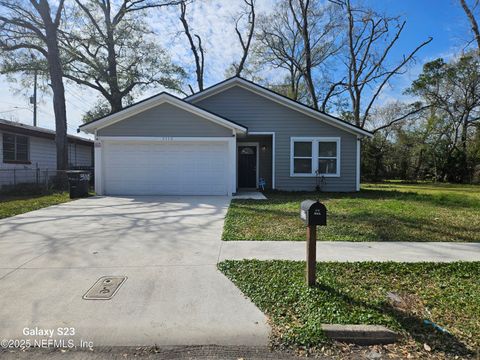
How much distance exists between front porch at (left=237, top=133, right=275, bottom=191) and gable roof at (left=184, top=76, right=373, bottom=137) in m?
2.09

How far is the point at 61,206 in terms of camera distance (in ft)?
31.1

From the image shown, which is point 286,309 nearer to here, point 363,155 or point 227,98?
point 227,98

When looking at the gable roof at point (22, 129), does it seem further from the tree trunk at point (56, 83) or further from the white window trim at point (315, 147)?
the white window trim at point (315, 147)

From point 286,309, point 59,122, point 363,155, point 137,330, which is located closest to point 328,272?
point 286,309

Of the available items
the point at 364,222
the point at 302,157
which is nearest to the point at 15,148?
the point at 302,157

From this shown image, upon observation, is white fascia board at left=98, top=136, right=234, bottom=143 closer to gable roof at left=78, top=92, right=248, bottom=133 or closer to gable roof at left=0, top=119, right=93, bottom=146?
gable roof at left=78, top=92, right=248, bottom=133

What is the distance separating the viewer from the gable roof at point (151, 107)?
39.3 ft

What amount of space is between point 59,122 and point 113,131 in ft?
16.1

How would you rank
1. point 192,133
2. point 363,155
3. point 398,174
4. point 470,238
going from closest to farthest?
point 470,238 < point 192,133 < point 363,155 < point 398,174

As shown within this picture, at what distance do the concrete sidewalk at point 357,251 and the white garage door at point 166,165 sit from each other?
23.4 ft

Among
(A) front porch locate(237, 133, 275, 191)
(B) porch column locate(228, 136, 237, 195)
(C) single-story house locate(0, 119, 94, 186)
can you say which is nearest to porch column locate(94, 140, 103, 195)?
(C) single-story house locate(0, 119, 94, 186)

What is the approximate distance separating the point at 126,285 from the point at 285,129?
37.3 feet

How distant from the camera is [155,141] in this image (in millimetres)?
12336

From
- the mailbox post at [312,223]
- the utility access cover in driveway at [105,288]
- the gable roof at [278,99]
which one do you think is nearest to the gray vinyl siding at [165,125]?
the gable roof at [278,99]
